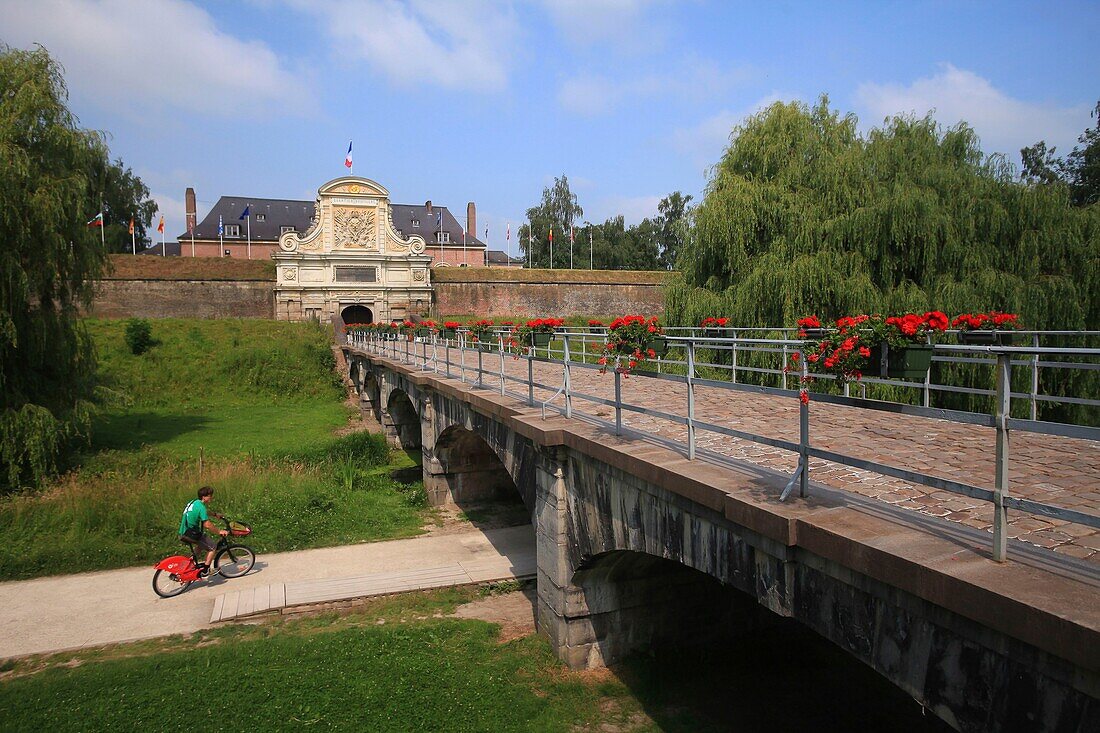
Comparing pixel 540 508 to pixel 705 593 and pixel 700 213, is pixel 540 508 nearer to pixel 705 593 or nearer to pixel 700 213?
pixel 705 593

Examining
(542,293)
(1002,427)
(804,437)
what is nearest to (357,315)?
(542,293)

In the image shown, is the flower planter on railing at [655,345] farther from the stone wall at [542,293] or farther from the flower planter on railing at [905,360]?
the stone wall at [542,293]

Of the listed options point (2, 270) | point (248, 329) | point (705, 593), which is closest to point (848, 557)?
point (705, 593)

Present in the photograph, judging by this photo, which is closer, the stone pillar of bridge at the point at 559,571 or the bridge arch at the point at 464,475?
the stone pillar of bridge at the point at 559,571

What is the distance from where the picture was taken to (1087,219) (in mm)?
13523

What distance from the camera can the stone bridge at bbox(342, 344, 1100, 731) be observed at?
2.86 metres

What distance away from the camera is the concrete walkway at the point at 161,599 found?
1020 centimetres

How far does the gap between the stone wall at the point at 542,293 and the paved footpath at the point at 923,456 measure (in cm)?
3989

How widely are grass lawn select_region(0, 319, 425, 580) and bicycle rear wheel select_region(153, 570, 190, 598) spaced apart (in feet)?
5.49

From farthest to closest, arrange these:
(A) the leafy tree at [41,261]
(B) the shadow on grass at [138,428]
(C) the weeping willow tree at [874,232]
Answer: (B) the shadow on grass at [138,428] → (A) the leafy tree at [41,261] → (C) the weeping willow tree at [874,232]

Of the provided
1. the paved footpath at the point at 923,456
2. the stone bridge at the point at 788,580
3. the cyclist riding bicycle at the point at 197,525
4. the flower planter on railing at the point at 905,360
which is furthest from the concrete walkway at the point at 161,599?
the flower planter on railing at the point at 905,360

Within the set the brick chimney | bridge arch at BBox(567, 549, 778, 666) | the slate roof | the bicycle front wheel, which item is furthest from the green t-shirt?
the brick chimney

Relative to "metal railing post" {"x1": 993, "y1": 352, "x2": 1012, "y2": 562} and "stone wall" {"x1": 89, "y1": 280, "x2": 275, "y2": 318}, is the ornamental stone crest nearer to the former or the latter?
"stone wall" {"x1": 89, "y1": 280, "x2": 275, "y2": 318}

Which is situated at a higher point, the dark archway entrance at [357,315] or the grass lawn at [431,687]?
the dark archway entrance at [357,315]
